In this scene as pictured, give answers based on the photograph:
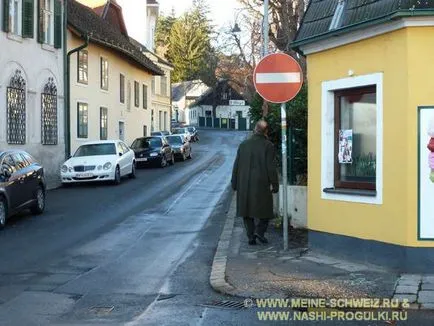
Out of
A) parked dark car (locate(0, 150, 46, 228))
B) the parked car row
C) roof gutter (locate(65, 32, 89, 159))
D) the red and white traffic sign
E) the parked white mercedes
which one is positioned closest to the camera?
the red and white traffic sign

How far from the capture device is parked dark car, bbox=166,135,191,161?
122ft

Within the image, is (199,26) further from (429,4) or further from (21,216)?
(429,4)

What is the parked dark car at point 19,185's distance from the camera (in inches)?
533

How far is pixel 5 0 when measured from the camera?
22.3m

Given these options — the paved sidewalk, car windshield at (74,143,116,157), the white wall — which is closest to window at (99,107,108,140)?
car windshield at (74,143,116,157)

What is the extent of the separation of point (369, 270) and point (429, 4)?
127 inches

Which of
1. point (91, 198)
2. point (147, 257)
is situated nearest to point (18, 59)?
point (91, 198)

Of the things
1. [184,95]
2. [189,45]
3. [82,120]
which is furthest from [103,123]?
[184,95]

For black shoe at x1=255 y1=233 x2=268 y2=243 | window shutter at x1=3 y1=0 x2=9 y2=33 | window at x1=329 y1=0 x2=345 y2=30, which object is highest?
window shutter at x1=3 y1=0 x2=9 y2=33

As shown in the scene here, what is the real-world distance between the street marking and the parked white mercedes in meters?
14.2

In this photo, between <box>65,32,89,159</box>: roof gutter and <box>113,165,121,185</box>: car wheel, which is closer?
<box>113,165,121,185</box>: car wheel

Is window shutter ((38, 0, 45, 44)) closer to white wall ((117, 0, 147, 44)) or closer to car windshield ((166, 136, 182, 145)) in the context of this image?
car windshield ((166, 136, 182, 145))

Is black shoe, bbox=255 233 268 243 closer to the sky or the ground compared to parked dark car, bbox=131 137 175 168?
closer to the ground

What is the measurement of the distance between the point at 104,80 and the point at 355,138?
85.4 feet
